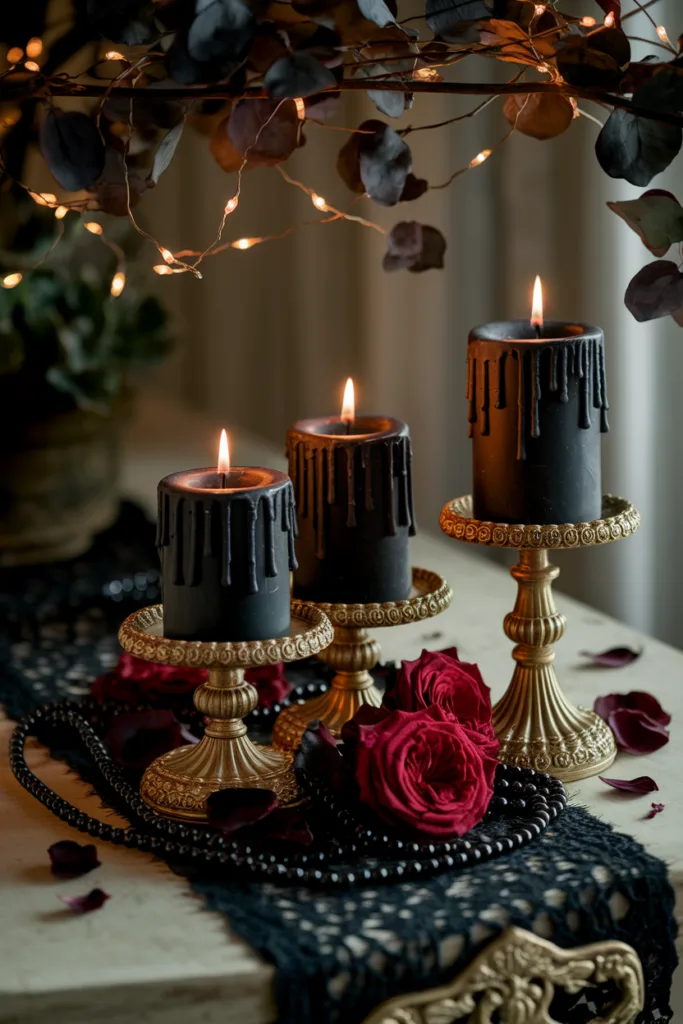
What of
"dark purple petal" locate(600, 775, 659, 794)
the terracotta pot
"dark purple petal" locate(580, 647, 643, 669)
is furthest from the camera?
the terracotta pot

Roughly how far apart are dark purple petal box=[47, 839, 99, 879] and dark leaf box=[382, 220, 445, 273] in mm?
449

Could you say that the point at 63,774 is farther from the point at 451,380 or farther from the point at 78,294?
the point at 451,380

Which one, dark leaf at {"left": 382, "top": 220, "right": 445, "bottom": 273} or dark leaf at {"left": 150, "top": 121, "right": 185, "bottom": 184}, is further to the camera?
dark leaf at {"left": 382, "top": 220, "right": 445, "bottom": 273}

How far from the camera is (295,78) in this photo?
26.5 inches

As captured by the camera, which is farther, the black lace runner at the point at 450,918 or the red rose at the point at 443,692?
the red rose at the point at 443,692

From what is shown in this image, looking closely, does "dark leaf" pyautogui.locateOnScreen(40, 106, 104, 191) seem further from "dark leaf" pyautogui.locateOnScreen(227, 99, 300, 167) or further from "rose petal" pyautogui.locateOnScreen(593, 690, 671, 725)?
"rose petal" pyautogui.locateOnScreen(593, 690, 671, 725)

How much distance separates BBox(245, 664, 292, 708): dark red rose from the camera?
0.97 meters

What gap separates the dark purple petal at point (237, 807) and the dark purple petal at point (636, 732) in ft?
0.87

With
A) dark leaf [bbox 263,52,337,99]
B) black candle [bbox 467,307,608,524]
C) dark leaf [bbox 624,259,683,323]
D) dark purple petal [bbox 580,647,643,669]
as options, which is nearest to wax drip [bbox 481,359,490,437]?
black candle [bbox 467,307,608,524]

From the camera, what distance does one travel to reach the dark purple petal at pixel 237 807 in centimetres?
74

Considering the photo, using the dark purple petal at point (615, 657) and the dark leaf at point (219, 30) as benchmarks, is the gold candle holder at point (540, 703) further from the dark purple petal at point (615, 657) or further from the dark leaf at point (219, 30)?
the dark leaf at point (219, 30)

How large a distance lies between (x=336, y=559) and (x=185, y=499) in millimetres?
140

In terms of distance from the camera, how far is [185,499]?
2.39 feet

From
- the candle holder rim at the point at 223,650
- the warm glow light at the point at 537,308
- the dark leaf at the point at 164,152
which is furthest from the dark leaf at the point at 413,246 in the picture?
the candle holder rim at the point at 223,650
